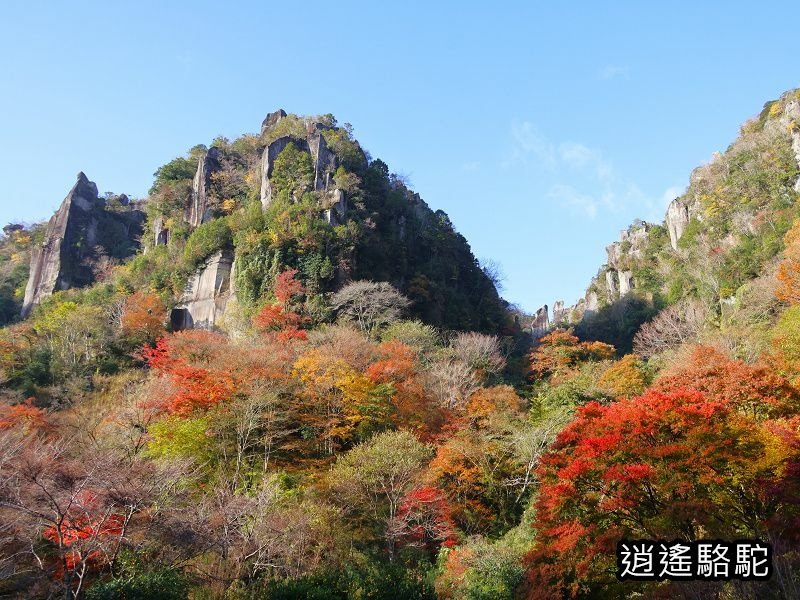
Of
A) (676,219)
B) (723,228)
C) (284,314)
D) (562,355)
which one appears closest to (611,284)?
(676,219)

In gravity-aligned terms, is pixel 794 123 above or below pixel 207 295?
above

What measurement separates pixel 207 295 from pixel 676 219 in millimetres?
39690

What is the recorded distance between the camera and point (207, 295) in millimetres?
35312

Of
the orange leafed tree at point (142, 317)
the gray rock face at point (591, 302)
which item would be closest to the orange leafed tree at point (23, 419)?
the orange leafed tree at point (142, 317)

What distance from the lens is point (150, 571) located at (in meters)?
10.9

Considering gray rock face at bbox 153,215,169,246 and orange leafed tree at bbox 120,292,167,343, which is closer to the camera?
orange leafed tree at bbox 120,292,167,343

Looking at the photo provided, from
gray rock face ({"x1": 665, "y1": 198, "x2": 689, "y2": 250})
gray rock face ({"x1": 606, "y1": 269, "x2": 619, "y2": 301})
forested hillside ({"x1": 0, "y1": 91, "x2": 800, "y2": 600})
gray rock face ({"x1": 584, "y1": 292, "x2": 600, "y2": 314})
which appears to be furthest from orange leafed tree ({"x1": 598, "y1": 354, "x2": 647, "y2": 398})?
gray rock face ({"x1": 584, "y1": 292, "x2": 600, "y2": 314})

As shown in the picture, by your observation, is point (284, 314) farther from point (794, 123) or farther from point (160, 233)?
point (794, 123)

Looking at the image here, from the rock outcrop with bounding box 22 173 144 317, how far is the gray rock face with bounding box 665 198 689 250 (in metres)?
47.2

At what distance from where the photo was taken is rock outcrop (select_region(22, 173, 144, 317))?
1666 inches

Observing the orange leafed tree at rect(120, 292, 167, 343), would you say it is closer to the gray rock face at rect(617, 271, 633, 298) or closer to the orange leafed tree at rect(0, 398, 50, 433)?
the orange leafed tree at rect(0, 398, 50, 433)

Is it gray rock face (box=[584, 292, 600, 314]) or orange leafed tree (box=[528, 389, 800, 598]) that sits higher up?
gray rock face (box=[584, 292, 600, 314])

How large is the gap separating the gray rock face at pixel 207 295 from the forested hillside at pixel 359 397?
0.65ft

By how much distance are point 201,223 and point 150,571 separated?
3146 cm
